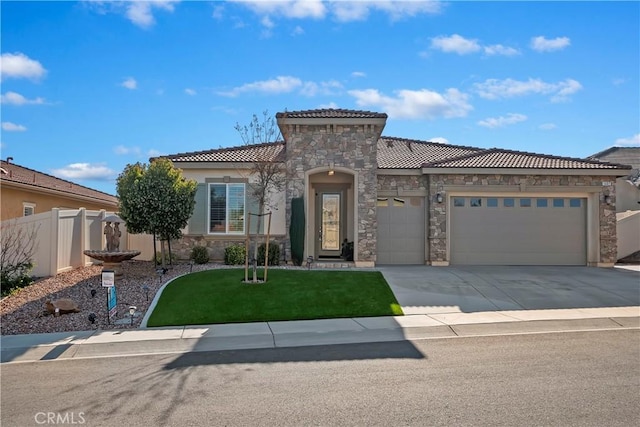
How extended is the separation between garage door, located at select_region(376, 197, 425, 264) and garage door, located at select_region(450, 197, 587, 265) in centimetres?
125

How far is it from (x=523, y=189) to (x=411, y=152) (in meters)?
5.53

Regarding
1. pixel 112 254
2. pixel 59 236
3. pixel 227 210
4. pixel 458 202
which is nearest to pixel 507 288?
pixel 458 202

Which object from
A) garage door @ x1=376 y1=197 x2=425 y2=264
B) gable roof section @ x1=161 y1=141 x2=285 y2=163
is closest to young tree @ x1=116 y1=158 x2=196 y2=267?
gable roof section @ x1=161 y1=141 x2=285 y2=163

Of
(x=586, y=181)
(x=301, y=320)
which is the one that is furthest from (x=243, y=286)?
(x=586, y=181)

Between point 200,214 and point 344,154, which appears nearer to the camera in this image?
point 344,154

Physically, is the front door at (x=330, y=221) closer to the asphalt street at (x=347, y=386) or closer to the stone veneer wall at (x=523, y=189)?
the stone veneer wall at (x=523, y=189)

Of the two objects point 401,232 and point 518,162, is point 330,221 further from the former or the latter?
point 518,162

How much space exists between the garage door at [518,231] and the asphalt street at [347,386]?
30.3 feet

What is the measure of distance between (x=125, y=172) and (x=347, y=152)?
744 centimetres

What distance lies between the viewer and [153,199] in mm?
13859

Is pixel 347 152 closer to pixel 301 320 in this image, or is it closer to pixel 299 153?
pixel 299 153

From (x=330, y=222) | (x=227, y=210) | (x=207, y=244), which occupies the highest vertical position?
(x=227, y=210)

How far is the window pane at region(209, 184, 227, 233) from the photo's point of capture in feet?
55.6

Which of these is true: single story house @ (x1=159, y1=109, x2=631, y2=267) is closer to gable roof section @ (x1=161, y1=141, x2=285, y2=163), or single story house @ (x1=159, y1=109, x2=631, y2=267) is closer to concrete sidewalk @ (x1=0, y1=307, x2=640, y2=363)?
gable roof section @ (x1=161, y1=141, x2=285, y2=163)
